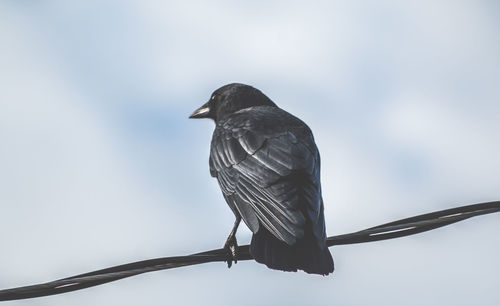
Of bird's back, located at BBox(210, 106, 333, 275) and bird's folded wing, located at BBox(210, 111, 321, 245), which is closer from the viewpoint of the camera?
bird's back, located at BBox(210, 106, 333, 275)

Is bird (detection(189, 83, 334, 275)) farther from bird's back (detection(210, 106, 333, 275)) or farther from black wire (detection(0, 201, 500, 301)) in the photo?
black wire (detection(0, 201, 500, 301))

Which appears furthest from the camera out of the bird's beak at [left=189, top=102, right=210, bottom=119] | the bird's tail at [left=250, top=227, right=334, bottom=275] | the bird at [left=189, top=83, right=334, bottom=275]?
the bird's beak at [left=189, top=102, right=210, bottom=119]

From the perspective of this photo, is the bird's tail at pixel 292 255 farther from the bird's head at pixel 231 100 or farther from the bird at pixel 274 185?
the bird's head at pixel 231 100

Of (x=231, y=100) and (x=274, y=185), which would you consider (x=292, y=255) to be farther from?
(x=231, y=100)

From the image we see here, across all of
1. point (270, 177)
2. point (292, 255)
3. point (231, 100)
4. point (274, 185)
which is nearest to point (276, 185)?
point (274, 185)

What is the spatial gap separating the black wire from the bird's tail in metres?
0.79

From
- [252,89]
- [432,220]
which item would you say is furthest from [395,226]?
[252,89]

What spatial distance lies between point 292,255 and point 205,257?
1.29 metres

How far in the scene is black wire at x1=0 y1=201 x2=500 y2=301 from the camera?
444cm

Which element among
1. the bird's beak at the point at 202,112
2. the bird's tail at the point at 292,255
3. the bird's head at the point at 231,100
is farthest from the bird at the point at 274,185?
the bird's beak at the point at 202,112

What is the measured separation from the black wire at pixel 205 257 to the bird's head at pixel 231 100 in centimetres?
477

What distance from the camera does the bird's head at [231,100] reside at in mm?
9953

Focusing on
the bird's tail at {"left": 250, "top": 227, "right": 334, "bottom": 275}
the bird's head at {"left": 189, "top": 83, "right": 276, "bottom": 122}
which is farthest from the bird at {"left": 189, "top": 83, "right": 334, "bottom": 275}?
the bird's head at {"left": 189, "top": 83, "right": 276, "bottom": 122}

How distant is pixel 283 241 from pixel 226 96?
4232 millimetres
